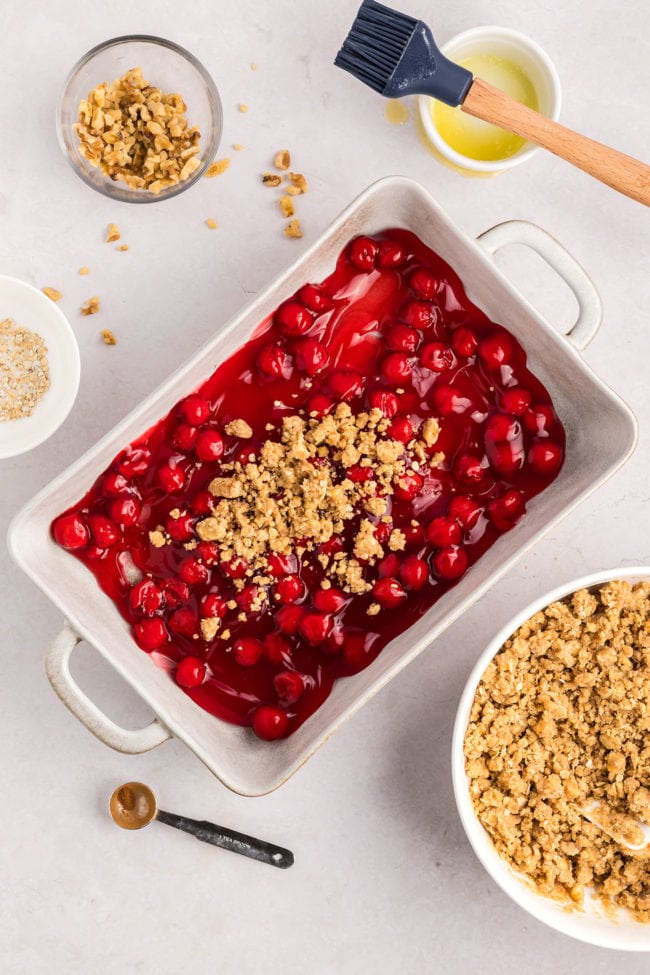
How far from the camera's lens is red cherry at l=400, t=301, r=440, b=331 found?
1.26m

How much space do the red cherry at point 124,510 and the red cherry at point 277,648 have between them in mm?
261

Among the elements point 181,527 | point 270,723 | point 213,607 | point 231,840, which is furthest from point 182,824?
point 181,527

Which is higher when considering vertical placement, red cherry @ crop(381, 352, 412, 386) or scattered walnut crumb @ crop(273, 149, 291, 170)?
scattered walnut crumb @ crop(273, 149, 291, 170)

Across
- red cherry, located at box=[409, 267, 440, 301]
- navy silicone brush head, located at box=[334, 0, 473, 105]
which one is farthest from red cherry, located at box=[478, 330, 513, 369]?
navy silicone brush head, located at box=[334, 0, 473, 105]

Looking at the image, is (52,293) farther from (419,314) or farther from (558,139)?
(558,139)

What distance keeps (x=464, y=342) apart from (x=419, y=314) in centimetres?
8

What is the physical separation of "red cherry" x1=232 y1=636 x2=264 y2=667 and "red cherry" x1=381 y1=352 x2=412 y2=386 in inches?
16.6

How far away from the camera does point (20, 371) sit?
52.6 inches

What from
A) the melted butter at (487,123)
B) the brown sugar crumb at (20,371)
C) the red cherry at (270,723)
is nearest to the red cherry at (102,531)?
the brown sugar crumb at (20,371)

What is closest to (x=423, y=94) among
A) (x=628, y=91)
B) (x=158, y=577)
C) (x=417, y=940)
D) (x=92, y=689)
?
(x=628, y=91)

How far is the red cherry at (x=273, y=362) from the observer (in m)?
1.25

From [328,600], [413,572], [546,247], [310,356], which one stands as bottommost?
[328,600]

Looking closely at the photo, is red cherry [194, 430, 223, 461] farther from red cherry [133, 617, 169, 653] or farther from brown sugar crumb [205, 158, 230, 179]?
brown sugar crumb [205, 158, 230, 179]

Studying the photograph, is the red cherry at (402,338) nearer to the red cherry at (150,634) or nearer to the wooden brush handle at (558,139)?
the wooden brush handle at (558,139)
